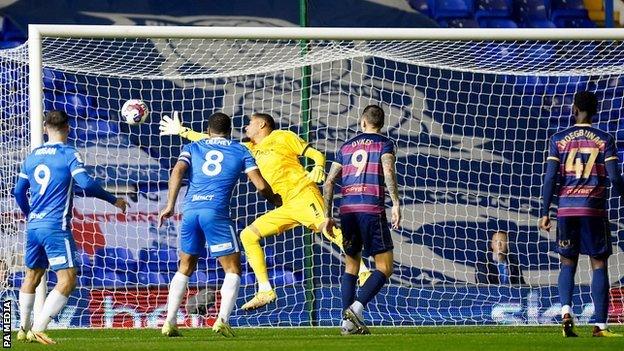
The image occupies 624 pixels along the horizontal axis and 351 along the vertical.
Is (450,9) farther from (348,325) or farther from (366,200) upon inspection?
(348,325)

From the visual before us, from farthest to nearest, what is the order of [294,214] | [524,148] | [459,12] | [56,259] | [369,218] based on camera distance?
[459,12], [524,148], [294,214], [369,218], [56,259]

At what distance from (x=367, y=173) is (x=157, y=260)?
4.83 meters

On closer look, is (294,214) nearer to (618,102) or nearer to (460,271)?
(460,271)

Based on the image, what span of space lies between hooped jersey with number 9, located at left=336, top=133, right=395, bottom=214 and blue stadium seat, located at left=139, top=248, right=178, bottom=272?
4614mm

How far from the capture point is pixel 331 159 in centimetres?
1591

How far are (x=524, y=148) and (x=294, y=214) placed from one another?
161 inches

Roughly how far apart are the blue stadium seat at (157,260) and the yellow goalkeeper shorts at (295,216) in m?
2.46

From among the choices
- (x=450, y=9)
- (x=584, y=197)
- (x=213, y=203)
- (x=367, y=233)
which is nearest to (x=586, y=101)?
(x=584, y=197)

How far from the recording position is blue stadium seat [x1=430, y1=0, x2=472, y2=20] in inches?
679

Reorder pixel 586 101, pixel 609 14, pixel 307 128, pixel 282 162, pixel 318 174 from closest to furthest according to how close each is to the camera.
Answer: pixel 586 101 → pixel 318 174 → pixel 282 162 → pixel 307 128 → pixel 609 14

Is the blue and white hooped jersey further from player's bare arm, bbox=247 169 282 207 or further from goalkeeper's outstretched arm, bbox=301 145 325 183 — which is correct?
goalkeeper's outstretched arm, bbox=301 145 325 183

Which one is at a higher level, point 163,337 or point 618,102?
point 618,102

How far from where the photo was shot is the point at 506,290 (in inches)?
581

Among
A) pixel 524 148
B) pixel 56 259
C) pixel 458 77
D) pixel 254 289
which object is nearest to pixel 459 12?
pixel 458 77
